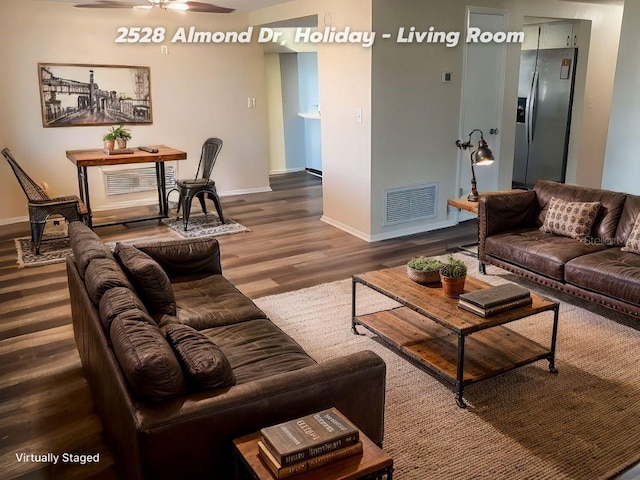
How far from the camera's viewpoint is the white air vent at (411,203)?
5473mm

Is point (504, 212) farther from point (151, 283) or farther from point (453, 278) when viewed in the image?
point (151, 283)

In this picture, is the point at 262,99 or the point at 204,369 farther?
the point at 262,99

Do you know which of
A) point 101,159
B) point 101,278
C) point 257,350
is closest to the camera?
point 101,278

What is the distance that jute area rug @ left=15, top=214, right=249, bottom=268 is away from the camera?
4.94 meters

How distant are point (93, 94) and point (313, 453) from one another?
604cm

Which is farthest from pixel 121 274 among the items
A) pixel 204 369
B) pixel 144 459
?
pixel 144 459

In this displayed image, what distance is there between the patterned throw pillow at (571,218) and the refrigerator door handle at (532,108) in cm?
364

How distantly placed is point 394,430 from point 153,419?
4.15 feet

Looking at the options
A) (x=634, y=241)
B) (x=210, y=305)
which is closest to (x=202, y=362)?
(x=210, y=305)

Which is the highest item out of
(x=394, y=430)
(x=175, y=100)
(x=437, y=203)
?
(x=175, y=100)

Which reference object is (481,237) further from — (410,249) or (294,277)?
(294,277)

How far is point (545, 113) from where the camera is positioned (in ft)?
24.0

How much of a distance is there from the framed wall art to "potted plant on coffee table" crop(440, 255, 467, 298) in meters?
5.03

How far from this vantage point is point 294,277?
4461mm
